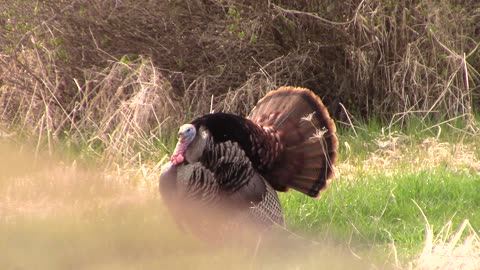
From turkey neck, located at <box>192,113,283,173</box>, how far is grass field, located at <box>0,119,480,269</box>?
1.41 feet

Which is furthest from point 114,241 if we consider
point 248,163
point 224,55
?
point 224,55

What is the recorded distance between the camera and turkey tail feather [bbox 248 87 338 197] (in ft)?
18.1

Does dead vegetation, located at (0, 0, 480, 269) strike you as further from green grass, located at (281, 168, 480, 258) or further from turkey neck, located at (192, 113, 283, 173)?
turkey neck, located at (192, 113, 283, 173)

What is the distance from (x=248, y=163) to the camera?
5.23 metres

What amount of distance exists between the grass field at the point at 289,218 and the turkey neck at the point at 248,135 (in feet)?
1.41

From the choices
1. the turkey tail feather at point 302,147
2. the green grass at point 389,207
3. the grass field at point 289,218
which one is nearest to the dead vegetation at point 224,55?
the grass field at point 289,218

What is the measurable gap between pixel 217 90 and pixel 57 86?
141 centimetres

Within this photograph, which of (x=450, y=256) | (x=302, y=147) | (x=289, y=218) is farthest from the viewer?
(x=289, y=218)

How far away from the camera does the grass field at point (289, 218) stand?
444cm

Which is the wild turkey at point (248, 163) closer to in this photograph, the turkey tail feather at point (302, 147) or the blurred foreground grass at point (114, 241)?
the turkey tail feather at point (302, 147)

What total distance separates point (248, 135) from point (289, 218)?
689mm

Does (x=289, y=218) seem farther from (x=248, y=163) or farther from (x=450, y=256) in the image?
(x=450, y=256)

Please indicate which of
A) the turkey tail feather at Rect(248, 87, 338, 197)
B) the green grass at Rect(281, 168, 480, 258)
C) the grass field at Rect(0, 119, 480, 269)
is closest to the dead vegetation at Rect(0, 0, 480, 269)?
the grass field at Rect(0, 119, 480, 269)

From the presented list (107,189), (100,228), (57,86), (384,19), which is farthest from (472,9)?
(100,228)
